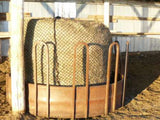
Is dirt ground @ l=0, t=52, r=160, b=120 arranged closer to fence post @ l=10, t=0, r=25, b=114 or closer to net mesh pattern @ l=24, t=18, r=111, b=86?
fence post @ l=10, t=0, r=25, b=114

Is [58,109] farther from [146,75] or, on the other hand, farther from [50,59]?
[146,75]

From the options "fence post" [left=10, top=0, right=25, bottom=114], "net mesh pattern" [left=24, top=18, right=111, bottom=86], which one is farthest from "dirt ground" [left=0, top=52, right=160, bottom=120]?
"net mesh pattern" [left=24, top=18, right=111, bottom=86]

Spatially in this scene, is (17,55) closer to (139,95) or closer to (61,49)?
(61,49)

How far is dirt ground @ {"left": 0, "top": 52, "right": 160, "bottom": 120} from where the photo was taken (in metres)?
3.83

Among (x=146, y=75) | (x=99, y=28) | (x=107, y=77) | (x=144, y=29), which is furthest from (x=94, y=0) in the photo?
(x=107, y=77)

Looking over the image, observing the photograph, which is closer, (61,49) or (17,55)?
(17,55)

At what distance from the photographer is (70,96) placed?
3549mm

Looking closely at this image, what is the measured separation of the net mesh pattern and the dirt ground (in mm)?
742

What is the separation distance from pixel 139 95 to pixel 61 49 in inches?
97.1

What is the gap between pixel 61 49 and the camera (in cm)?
362

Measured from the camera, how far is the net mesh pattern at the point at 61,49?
3629mm

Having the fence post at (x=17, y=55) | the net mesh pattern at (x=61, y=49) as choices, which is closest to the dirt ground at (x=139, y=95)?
the fence post at (x=17, y=55)

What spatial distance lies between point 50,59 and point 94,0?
592cm

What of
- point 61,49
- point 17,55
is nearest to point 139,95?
point 61,49
